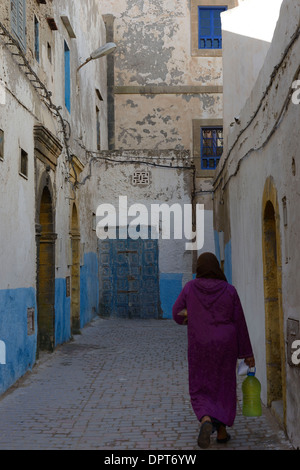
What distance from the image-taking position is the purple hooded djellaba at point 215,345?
4.74 meters

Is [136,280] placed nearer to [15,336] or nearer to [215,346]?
[15,336]

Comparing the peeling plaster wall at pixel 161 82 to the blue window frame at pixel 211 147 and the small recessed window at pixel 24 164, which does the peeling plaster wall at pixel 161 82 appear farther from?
the small recessed window at pixel 24 164

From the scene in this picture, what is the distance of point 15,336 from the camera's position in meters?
7.53

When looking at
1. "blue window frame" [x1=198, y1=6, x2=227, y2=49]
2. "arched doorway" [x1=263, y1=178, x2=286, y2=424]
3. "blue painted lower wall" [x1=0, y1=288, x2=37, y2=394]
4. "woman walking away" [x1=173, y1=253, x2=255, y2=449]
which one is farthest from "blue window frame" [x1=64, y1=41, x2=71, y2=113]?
"woman walking away" [x1=173, y1=253, x2=255, y2=449]

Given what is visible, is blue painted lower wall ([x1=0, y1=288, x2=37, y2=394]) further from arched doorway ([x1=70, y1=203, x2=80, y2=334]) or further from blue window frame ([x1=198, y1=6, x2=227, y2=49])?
blue window frame ([x1=198, y1=6, x2=227, y2=49])

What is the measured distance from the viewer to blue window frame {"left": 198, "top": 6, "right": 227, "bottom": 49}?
739 inches

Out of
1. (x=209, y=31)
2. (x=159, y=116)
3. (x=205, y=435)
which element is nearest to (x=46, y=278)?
(x=205, y=435)

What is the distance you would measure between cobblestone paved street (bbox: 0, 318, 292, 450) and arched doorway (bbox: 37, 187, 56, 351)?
14.6 inches

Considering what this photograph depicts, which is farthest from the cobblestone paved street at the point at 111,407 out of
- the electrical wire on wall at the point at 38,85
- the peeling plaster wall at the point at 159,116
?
the peeling plaster wall at the point at 159,116

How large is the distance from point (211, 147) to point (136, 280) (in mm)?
4925

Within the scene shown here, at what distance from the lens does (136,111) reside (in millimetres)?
18766

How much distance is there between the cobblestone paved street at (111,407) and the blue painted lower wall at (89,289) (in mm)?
3201

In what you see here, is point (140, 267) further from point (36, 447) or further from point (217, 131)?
point (36, 447)

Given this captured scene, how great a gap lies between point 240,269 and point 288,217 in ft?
12.5
